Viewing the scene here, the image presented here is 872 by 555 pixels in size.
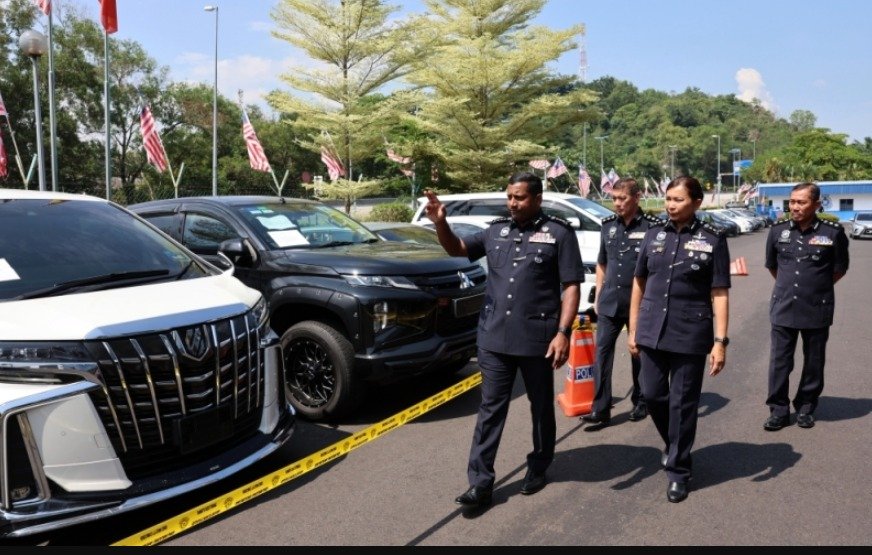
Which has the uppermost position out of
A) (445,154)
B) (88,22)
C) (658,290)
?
(88,22)

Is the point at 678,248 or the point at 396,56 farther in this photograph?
the point at 396,56

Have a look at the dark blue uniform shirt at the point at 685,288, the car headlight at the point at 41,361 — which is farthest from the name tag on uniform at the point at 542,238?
the car headlight at the point at 41,361

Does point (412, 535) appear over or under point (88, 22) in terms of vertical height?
under

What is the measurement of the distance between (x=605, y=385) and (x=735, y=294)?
30.1 feet

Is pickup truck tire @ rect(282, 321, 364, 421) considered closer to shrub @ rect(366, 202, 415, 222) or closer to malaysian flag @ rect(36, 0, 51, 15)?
malaysian flag @ rect(36, 0, 51, 15)

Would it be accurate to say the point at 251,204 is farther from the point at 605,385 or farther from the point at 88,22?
the point at 88,22

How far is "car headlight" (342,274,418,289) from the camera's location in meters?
5.35

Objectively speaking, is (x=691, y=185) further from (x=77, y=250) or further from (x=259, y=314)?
(x=77, y=250)

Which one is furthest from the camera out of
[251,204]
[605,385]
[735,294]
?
[735,294]

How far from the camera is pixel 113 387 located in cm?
329

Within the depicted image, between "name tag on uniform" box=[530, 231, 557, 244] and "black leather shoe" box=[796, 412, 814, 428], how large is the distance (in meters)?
2.74

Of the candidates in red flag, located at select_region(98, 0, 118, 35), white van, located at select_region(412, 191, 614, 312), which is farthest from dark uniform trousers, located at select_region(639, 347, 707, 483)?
red flag, located at select_region(98, 0, 118, 35)

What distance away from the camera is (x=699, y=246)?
13.8 ft

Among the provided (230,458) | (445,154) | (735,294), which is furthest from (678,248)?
(445,154)
